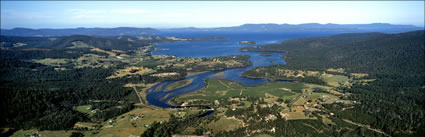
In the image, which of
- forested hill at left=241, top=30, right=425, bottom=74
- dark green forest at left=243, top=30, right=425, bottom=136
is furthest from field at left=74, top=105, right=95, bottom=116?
forested hill at left=241, top=30, right=425, bottom=74

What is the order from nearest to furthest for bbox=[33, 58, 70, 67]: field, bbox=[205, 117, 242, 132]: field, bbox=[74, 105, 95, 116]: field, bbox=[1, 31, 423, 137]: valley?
bbox=[1, 31, 423, 137]: valley < bbox=[205, 117, 242, 132]: field < bbox=[74, 105, 95, 116]: field < bbox=[33, 58, 70, 67]: field

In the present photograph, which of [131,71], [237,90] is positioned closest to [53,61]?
[131,71]

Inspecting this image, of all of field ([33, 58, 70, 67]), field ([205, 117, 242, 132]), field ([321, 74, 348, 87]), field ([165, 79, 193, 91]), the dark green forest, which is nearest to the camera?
field ([205, 117, 242, 132])

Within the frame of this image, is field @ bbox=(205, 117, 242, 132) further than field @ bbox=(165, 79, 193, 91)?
No

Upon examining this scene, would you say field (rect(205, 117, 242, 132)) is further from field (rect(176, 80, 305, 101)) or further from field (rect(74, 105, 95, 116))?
field (rect(74, 105, 95, 116))

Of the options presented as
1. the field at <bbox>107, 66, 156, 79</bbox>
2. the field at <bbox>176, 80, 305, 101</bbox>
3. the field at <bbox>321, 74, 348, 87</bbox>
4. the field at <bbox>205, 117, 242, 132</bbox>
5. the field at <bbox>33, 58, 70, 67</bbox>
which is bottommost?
the field at <bbox>205, 117, 242, 132</bbox>

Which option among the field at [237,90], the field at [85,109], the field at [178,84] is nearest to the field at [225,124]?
the field at [237,90]

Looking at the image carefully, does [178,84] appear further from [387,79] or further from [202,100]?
[387,79]

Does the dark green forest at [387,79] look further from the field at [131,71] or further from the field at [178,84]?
the field at [131,71]

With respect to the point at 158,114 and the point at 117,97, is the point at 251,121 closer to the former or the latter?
the point at 158,114

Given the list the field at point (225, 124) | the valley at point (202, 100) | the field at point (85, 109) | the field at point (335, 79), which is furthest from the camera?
the field at point (335, 79)

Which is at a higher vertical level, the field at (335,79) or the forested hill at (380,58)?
the forested hill at (380,58)

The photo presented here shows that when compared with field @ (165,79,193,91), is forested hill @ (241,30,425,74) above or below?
above
